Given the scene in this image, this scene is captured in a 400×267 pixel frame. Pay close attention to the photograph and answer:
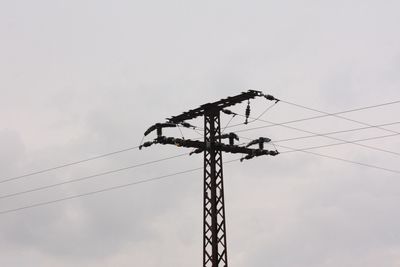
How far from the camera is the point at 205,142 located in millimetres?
31797

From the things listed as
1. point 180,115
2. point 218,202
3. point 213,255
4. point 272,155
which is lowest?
point 213,255

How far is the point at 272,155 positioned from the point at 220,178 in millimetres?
3757

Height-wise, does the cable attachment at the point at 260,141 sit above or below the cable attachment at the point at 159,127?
below

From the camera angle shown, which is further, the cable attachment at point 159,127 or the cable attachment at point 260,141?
the cable attachment at point 260,141

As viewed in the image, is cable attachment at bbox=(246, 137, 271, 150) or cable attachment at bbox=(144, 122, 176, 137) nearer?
cable attachment at bbox=(144, 122, 176, 137)

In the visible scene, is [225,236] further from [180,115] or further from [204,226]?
[180,115]

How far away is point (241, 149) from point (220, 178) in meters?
2.49

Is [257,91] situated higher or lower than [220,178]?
higher

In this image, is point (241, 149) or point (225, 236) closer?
point (225, 236)

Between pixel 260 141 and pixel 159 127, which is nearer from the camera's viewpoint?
pixel 159 127

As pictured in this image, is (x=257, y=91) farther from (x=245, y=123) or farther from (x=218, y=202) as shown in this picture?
(x=218, y=202)

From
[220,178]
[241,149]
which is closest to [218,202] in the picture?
[220,178]

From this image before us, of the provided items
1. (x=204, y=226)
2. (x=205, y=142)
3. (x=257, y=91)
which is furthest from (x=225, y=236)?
(x=257, y=91)

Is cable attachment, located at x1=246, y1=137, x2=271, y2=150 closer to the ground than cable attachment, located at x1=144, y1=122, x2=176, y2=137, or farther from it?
closer to the ground
